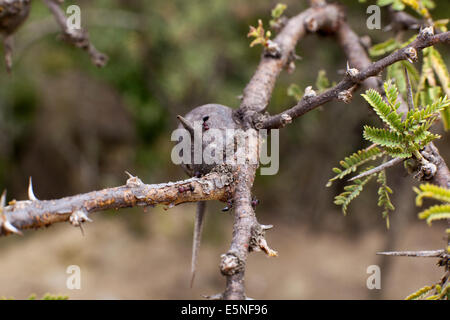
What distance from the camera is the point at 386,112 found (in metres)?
1.21

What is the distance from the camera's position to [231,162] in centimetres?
121

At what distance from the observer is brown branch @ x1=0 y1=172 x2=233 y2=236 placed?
3.24 feet

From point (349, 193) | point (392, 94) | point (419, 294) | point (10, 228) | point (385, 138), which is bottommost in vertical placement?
point (419, 294)

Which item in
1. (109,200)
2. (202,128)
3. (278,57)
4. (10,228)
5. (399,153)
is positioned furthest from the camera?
(278,57)

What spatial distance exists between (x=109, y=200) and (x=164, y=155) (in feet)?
16.5

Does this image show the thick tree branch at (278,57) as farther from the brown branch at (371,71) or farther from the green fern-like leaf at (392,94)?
the green fern-like leaf at (392,94)

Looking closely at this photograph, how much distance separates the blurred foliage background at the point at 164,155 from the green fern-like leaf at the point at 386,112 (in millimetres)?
3289

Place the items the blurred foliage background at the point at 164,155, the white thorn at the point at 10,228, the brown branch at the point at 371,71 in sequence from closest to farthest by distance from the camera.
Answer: the white thorn at the point at 10,228
the brown branch at the point at 371,71
the blurred foliage background at the point at 164,155

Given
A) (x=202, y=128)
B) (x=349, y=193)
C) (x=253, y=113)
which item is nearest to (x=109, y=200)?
(x=202, y=128)

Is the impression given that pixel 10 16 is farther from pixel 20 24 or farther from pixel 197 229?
pixel 197 229

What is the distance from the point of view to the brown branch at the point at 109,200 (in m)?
0.99

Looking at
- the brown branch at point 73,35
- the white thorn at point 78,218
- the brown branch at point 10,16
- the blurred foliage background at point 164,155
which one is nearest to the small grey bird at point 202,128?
the white thorn at point 78,218
